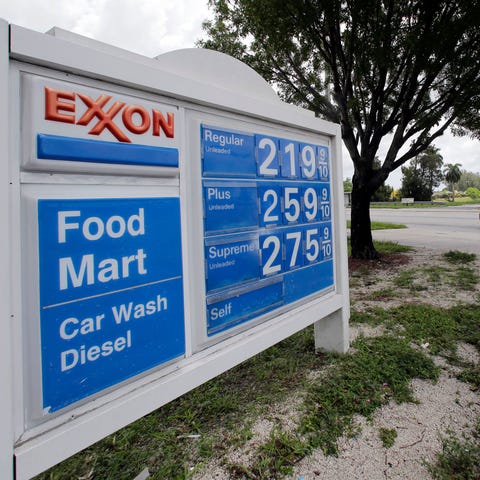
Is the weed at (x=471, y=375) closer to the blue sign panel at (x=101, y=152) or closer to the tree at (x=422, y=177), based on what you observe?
the blue sign panel at (x=101, y=152)

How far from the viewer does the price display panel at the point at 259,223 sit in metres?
2.32

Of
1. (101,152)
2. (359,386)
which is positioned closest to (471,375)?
(359,386)

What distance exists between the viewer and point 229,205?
95.7 inches

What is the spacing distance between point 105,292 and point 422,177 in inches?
2607

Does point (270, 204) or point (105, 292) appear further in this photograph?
point (270, 204)

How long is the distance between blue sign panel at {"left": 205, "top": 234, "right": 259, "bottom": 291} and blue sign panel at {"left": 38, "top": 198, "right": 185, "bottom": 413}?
0.89ft

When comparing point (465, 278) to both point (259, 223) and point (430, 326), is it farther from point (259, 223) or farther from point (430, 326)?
point (259, 223)

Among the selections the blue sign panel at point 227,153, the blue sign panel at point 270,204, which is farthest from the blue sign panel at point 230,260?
the blue sign panel at point 227,153

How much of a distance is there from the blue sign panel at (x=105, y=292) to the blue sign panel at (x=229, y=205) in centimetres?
28

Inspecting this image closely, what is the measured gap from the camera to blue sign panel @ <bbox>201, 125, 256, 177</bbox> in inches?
89.4

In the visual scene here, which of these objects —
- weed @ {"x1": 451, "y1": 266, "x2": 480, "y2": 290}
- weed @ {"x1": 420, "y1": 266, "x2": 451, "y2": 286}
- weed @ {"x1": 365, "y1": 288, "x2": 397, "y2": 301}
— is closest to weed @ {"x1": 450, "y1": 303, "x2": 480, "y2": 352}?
weed @ {"x1": 365, "y1": 288, "x2": 397, "y2": 301}

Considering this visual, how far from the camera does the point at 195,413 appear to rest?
265 centimetres

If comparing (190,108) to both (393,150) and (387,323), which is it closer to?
(387,323)

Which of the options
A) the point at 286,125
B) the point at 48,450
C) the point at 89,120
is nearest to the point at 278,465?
the point at 48,450
